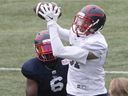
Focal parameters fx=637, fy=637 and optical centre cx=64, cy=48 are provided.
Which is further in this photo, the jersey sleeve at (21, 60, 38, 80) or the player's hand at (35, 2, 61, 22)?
the jersey sleeve at (21, 60, 38, 80)

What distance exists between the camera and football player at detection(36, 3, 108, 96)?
6129 mm

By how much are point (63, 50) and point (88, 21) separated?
403 mm

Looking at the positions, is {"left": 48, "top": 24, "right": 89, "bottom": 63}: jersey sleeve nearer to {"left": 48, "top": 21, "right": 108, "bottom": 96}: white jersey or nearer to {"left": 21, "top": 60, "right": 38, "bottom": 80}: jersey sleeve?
{"left": 48, "top": 21, "right": 108, "bottom": 96}: white jersey

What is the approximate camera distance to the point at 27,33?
13898 millimetres

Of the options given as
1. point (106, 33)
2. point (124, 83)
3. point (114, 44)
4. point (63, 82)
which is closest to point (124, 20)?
point (106, 33)

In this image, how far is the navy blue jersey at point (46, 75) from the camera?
6734 millimetres

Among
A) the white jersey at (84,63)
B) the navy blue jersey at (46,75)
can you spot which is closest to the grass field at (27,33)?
the navy blue jersey at (46,75)

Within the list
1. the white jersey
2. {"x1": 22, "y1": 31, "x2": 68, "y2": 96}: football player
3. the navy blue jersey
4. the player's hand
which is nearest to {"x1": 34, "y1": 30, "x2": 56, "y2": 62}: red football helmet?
{"x1": 22, "y1": 31, "x2": 68, "y2": 96}: football player

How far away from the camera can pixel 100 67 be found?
651 cm

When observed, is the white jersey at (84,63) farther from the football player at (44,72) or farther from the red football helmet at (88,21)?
the football player at (44,72)

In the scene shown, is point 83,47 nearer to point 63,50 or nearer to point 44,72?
point 63,50

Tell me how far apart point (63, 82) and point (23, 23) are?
8222mm

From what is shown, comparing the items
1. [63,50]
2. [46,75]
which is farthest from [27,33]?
[63,50]

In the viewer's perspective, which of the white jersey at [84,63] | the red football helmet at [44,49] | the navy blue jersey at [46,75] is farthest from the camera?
the navy blue jersey at [46,75]
